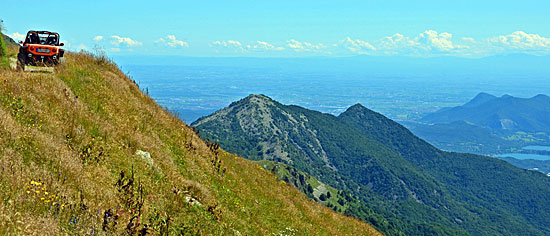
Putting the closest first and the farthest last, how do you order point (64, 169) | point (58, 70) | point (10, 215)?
point (10, 215), point (64, 169), point (58, 70)

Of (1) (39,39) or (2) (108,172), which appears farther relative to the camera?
(1) (39,39)

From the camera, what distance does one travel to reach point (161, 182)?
418 inches

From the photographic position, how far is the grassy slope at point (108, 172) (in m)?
6.75

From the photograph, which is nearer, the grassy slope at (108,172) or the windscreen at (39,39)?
the grassy slope at (108,172)

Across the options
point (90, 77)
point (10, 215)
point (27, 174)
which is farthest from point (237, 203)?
point (90, 77)

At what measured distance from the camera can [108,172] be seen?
940 cm

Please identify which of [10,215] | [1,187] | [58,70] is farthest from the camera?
[58,70]

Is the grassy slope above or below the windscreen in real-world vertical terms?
below

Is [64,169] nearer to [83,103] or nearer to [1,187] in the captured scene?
[1,187]

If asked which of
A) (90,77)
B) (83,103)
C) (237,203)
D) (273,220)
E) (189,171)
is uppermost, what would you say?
(90,77)

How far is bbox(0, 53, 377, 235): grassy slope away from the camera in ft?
22.1

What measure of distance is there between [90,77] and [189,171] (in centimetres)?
702

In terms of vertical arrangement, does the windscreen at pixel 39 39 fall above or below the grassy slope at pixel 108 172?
above

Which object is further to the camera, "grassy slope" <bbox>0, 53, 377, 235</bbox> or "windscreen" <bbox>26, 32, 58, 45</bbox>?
"windscreen" <bbox>26, 32, 58, 45</bbox>
